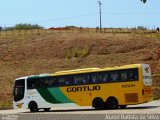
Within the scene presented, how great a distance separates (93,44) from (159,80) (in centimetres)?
2179

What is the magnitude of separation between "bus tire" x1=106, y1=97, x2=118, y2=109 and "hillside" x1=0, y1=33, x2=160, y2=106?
21.1 meters

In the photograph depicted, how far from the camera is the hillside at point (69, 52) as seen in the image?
6038cm

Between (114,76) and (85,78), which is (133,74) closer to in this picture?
(114,76)

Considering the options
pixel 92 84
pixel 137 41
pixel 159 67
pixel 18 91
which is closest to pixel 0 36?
pixel 137 41

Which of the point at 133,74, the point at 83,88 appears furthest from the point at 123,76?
the point at 83,88

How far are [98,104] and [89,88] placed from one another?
1350 mm

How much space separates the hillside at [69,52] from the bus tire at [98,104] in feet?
66.0

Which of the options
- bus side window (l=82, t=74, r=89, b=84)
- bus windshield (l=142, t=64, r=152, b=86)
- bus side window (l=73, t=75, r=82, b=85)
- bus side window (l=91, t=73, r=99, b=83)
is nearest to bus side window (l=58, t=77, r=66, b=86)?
bus side window (l=73, t=75, r=82, b=85)

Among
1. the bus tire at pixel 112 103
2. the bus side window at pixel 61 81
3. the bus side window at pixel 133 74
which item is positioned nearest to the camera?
the bus side window at pixel 133 74

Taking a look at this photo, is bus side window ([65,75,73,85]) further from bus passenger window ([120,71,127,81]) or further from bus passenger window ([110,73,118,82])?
bus passenger window ([120,71,127,81])

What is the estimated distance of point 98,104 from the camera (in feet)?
114

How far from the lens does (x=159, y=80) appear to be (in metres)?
49.0

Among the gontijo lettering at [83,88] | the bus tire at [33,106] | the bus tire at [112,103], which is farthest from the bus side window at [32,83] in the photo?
the bus tire at [112,103]

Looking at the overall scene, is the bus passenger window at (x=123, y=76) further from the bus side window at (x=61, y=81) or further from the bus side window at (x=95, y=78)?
the bus side window at (x=61, y=81)
